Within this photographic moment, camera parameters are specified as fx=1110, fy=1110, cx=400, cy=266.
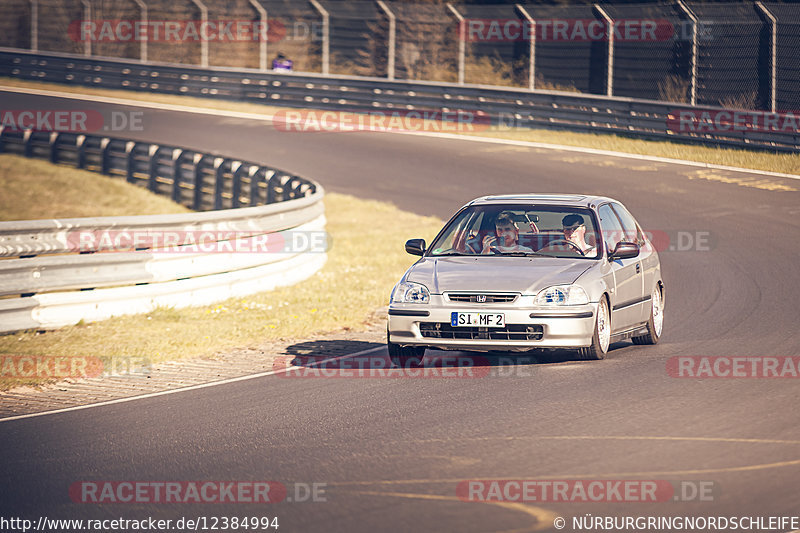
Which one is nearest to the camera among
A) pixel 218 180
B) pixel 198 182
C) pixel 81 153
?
pixel 218 180

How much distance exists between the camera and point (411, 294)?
32.2 feet

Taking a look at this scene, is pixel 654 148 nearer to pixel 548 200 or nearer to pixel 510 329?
pixel 548 200

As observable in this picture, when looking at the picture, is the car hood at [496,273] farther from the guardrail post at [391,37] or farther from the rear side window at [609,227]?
the guardrail post at [391,37]

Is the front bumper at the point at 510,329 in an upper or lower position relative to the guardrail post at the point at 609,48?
lower

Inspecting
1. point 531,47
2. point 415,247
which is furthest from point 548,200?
point 531,47

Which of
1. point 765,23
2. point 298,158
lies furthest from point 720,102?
point 298,158

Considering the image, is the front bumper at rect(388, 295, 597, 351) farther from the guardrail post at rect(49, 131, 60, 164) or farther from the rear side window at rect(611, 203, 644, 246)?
the guardrail post at rect(49, 131, 60, 164)

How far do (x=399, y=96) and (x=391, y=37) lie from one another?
2.51 m

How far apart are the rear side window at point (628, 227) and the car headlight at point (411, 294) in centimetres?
280

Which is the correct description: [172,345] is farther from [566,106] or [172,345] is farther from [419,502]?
[566,106]

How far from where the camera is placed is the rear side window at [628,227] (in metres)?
11.6

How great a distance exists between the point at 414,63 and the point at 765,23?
12.5m

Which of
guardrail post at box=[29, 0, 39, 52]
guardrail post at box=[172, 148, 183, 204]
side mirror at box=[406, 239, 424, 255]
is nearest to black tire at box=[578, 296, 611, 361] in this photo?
side mirror at box=[406, 239, 424, 255]

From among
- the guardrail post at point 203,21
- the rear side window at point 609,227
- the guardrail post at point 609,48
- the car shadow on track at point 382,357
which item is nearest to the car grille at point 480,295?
the car shadow on track at point 382,357
